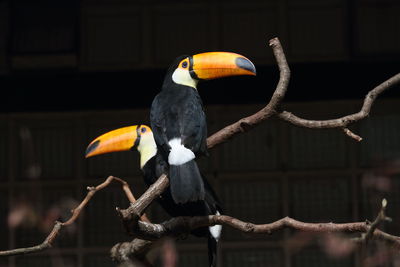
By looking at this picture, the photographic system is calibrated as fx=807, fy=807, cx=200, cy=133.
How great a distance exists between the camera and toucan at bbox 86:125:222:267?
215cm

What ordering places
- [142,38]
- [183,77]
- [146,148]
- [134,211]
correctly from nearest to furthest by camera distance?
1. [134,211]
2. [183,77]
3. [146,148]
4. [142,38]

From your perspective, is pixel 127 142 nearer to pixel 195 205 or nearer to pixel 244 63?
pixel 195 205

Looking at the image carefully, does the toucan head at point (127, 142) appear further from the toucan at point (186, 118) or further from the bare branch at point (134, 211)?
the bare branch at point (134, 211)

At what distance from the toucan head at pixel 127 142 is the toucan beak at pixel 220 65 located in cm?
34

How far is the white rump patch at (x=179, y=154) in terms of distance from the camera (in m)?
1.84

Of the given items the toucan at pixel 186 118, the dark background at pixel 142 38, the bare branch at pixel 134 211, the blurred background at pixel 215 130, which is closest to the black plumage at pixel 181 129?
the toucan at pixel 186 118

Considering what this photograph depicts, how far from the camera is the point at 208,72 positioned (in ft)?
7.16

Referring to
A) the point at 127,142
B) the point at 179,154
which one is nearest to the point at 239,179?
the point at 127,142

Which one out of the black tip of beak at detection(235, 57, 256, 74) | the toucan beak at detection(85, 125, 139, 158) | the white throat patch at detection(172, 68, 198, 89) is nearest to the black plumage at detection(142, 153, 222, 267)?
the toucan beak at detection(85, 125, 139, 158)

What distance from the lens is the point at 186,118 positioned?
2.02 m

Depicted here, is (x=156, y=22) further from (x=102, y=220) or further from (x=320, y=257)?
(x=320, y=257)

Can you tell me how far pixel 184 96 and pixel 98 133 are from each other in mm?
1510

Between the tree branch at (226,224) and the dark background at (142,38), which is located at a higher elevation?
the dark background at (142,38)

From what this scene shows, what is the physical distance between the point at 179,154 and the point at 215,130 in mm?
1573
